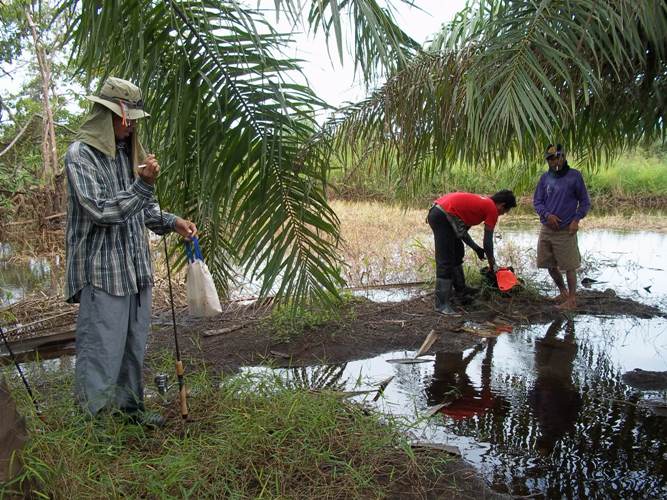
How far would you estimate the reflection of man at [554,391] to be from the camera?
139 inches

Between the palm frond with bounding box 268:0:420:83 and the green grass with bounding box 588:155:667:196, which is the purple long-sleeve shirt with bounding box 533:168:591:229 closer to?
the palm frond with bounding box 268:0:420:83

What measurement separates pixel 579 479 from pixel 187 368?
2.63 m

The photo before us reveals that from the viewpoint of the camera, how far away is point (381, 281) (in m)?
7.43

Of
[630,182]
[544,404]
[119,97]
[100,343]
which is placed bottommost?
[544,404]

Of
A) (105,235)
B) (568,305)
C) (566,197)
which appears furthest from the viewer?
(568,305)

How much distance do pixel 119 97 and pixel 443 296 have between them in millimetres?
3910

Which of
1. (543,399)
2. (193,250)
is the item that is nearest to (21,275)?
(193,250)

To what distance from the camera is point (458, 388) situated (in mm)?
4215

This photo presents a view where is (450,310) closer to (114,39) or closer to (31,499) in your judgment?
(114,39)

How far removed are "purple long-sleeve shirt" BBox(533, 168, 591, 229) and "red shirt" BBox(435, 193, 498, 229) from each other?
66 centimetres

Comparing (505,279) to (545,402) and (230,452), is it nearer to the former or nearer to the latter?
(545,402)

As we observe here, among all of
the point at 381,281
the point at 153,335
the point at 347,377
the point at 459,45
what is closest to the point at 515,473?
the point at 347,377

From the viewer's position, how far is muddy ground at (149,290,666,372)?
189 inches

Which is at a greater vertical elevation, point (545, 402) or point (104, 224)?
point (104, 224)
